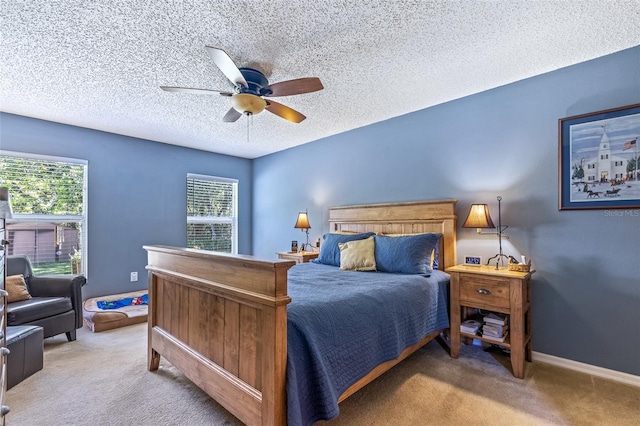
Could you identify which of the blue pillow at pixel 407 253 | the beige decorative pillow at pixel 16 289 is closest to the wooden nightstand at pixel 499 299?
the blue pillow at pixel 407 253

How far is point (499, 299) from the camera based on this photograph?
237 centimetres

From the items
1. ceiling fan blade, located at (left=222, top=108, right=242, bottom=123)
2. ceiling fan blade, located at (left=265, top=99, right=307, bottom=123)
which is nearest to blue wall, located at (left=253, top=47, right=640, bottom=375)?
ceiling fan blade, located at (left=265, top=99, right=307, bottom=123)

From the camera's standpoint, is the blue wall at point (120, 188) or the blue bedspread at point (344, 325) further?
the blue wall at point (120, 188)

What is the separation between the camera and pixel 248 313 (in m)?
1.53

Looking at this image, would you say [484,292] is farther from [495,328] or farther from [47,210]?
[47,210]

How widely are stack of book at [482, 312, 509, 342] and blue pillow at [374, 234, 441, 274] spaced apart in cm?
61

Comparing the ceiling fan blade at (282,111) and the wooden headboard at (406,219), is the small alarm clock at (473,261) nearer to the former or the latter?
the wooden headboard at (406,219)

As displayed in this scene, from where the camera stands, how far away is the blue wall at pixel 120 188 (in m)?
3.66

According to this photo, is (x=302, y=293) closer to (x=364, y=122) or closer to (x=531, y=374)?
(x=531, y=374)

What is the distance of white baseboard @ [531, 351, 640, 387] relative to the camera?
2.17 m

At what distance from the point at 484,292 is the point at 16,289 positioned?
4.23 metres

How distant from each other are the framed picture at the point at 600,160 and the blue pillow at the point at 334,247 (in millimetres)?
1825

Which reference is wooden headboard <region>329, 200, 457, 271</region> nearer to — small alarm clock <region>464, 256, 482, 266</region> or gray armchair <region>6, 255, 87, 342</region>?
small alarm clock <region>464, 256, 482, 266</region>

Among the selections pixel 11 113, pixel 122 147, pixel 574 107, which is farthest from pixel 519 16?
pixel 11 113
